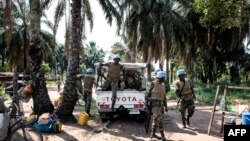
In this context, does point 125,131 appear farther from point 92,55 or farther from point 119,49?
point 92,55

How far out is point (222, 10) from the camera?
1354 centimetres

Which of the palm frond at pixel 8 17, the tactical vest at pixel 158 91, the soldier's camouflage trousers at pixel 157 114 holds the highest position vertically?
the palm frond at pixel 8 17

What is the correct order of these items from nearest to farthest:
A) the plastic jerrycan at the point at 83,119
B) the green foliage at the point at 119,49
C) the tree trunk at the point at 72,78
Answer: the plastic jerrycan at the point at 83,119 < the tree trunk at the point at 72,78 < the green foliage at the point at 119,49

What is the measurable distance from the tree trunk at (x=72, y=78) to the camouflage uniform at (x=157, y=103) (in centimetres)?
426

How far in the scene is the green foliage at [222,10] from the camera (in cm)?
1345

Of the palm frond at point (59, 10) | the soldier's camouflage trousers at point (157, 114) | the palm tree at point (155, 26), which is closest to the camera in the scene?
the soldier's camouflage trousers at point (157, 114)

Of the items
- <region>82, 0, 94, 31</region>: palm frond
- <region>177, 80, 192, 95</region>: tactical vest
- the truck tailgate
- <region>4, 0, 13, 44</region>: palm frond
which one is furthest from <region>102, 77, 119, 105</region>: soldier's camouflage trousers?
<region>82, 0, 94, 31</region>: palm frond

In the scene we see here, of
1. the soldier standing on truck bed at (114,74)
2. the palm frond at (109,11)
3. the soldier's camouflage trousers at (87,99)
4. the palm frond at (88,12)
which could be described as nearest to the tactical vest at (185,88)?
the soldier standing on truck bed at (114,74)

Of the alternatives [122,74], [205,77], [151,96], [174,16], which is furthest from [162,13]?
[205,77]

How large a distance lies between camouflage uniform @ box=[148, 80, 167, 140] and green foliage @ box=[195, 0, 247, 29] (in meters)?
4.17

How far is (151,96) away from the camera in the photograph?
10953 mm

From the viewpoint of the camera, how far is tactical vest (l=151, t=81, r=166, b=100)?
10.9 meters

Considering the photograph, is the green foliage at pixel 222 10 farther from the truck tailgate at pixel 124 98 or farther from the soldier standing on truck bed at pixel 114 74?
the truck tailgate at pixel 124 98

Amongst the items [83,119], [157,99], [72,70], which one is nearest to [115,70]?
[72,70]
